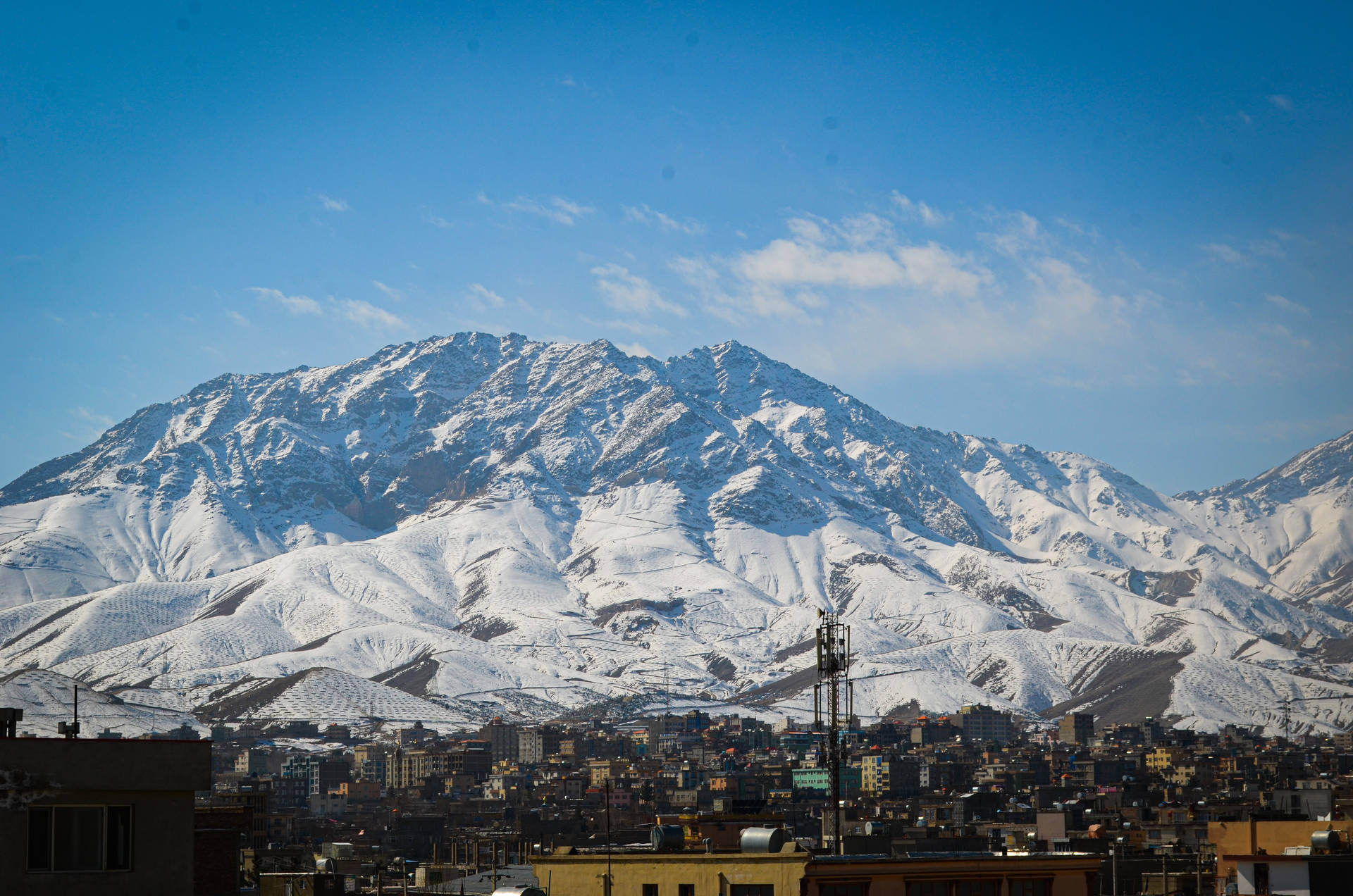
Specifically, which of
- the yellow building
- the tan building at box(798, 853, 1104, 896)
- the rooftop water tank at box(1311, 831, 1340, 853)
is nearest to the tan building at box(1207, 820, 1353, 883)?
the rooftop water tank at box(1311, 831, 1340, 853)

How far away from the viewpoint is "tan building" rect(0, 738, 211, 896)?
70.9ft

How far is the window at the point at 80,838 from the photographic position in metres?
21.9

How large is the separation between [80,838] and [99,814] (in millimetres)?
342

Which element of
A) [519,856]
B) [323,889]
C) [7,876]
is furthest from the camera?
[519,856]

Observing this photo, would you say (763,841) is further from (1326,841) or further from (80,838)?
(1326,841)

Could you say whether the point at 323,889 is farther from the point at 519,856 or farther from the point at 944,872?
the point at 519,856

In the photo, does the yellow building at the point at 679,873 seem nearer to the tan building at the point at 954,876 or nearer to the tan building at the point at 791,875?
the tan building at the point at 791,875

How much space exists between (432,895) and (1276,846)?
26.2 metres

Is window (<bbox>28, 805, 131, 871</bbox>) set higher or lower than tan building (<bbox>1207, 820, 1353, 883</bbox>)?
higher

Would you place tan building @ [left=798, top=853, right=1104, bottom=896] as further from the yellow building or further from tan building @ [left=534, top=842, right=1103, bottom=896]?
the yellow building

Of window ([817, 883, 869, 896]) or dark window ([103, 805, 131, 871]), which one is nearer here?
dark window ([103, 805, 131, 871])

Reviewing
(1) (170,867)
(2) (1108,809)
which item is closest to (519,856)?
(2) (1108,809)

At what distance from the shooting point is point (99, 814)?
885 inches

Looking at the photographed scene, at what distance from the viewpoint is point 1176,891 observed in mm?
67188
